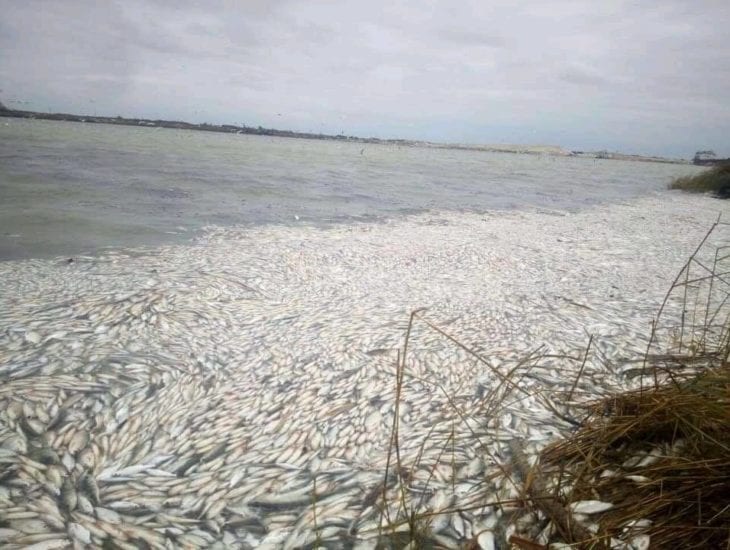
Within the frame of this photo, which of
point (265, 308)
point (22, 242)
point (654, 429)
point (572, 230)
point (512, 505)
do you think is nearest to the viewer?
point (512, 505)

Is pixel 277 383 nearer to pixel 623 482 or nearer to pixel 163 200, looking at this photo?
pixel 623 482

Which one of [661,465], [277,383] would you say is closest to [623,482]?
[661,465]

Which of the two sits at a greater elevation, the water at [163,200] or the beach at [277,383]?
the water at [163,200]

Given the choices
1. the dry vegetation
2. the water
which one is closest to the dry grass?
the dry vegetation

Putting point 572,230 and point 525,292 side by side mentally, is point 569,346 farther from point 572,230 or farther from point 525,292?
point 572,230

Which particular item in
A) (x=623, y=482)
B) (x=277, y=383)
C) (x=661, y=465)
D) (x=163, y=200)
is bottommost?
(x=277, y=383)

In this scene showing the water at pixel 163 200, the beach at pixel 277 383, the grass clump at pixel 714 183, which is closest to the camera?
the beach at pixel 277 383

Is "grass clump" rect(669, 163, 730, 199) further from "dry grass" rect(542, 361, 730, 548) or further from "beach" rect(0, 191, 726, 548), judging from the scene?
"dry grass" rect(542, 361, 730, 548)

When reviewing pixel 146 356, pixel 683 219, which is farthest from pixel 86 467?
pixel 683 219

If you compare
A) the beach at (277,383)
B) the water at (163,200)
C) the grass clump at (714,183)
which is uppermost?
the grass clump at (714,183)

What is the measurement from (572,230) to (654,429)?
10.1 metres

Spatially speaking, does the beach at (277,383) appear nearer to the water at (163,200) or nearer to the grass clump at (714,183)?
the water at (163,200)

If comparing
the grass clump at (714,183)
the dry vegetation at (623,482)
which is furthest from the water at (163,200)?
the grass clump at (714,183)

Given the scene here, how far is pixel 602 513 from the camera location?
189cm
